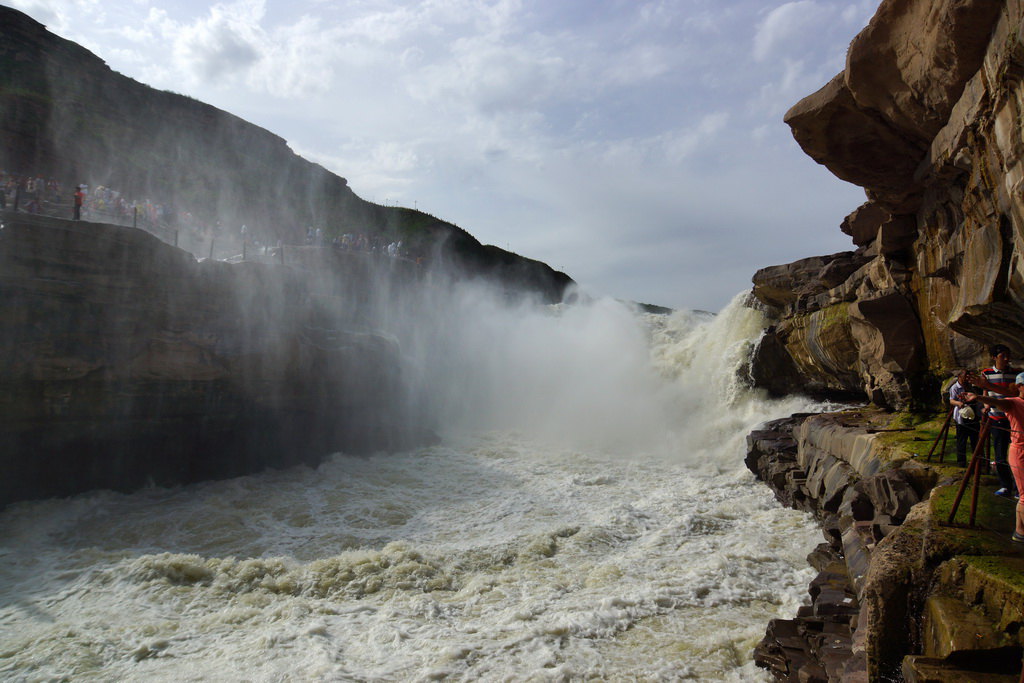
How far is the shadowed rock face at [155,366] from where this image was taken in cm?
1423

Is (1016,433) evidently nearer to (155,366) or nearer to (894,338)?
(894,338)

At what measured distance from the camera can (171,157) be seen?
1528 inches

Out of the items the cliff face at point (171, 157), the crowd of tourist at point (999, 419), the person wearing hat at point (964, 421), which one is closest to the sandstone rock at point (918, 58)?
the crowd of tourist at point (999, 419)

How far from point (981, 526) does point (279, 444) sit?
1791cm

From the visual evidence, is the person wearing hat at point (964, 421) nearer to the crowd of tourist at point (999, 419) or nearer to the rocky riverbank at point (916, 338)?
the crowd of tourist at point (999, 419)

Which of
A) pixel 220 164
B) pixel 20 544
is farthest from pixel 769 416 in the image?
pixel 220 164

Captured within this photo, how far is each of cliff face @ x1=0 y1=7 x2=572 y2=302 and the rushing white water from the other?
57.9 ft

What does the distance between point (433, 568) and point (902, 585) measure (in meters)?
7.59

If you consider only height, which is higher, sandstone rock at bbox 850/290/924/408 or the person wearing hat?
sandstone rock at bbox 850/290/924/408

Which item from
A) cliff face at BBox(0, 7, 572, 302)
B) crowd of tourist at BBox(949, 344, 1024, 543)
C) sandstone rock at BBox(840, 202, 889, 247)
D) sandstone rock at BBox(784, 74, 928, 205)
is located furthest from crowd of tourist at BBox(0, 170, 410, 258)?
crowd of tourist at BBox(949, 344, 1024, 543)

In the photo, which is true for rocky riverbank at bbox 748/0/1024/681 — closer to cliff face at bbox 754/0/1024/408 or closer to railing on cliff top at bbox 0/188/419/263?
cliff face at bbox 754/0/1024/408

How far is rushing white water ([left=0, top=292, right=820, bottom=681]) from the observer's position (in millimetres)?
7512

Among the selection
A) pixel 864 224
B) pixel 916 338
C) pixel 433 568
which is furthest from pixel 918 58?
pixel 864 224

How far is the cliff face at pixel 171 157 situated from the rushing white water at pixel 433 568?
17.7m
